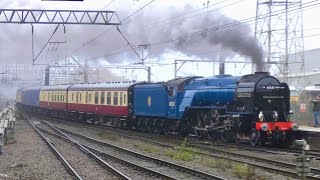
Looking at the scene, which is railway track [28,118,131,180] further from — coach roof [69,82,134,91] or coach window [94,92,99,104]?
coach window [94,92,99,104]

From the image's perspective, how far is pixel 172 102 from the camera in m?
22.4

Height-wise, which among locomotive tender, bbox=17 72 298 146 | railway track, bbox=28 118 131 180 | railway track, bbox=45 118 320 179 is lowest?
railway track, bbox=28 118 131 180

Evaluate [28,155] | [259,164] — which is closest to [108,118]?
[28,155]

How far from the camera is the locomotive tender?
17.4 m

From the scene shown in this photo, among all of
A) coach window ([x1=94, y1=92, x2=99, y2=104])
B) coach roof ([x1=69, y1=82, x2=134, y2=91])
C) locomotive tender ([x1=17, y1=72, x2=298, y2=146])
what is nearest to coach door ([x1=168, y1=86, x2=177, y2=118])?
locomotive tender ([x1=17, y1=72, x2=298, y2=146])

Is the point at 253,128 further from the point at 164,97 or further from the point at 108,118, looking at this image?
the point at 108,118

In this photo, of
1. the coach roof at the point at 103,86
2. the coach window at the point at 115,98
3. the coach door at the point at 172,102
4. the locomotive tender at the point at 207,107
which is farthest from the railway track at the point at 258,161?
the coach window at the point at 115,98

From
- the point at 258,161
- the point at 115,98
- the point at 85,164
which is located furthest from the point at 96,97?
the point at 258,161

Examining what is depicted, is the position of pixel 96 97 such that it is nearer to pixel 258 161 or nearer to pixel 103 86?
pixel 103 86

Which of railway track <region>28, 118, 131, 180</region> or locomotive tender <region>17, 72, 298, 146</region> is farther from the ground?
locomotive tender <region>17, 72, 298, 146</region>

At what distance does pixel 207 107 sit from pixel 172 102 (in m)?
3.25

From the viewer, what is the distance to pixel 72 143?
1959 centimetres

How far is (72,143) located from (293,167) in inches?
407

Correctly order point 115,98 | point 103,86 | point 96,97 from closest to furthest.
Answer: point 115,98, point 103,86, point 96,97
